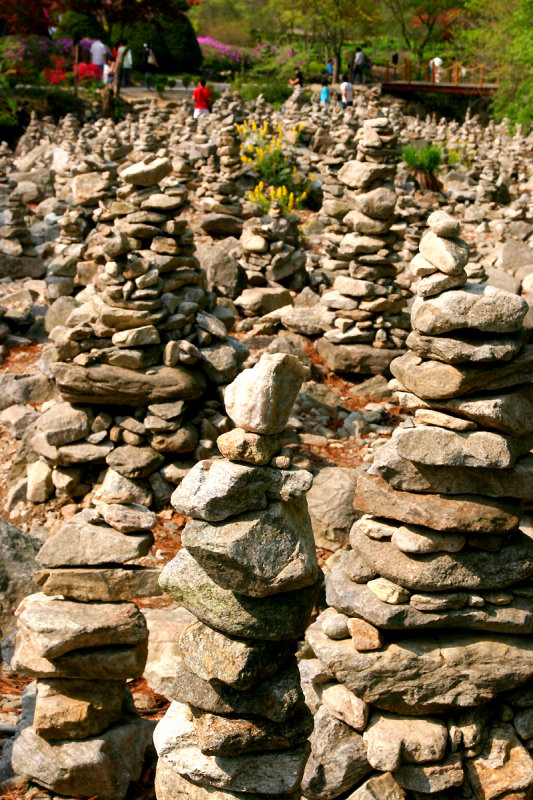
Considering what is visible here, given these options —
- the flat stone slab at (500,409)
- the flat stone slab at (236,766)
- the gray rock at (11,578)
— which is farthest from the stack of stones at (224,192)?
the flat stone slab at (236,766)

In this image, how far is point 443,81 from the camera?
4478 centimetres

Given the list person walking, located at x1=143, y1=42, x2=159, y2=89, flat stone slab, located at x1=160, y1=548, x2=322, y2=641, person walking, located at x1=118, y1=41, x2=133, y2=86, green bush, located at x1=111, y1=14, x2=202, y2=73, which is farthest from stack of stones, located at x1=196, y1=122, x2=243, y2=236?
green bush, located at x1=111, y1=14, x2=202, y2=73

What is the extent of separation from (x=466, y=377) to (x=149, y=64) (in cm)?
3543

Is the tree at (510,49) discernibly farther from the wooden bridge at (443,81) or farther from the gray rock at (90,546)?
the gray rock at (90,546)

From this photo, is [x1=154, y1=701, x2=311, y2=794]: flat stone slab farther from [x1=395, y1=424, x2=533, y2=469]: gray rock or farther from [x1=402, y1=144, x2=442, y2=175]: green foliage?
[x1=402, y1=144, x2=442, y2=175]: green foliage

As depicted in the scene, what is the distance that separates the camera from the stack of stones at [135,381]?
8984 millimetres

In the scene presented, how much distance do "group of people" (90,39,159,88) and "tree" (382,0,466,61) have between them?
16591 millimetres

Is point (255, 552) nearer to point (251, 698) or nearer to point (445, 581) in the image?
point (251, 698)

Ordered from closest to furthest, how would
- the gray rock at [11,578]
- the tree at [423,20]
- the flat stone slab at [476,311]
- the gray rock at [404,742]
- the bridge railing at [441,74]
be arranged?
1. the flat stone slab at [476,311]
2. the gray rock at [404,742]
3. the gray rock at [11,578]
4. the bridge railing at [441,74]
5. the tree at [423,20]

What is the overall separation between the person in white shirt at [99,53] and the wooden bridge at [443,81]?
1444 centimetres

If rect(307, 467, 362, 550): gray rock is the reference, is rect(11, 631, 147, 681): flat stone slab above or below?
above

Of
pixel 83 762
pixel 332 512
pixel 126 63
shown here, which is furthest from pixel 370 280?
pixel 126 63

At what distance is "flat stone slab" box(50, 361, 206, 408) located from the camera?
902 cm

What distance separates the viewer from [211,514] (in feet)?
13.6
